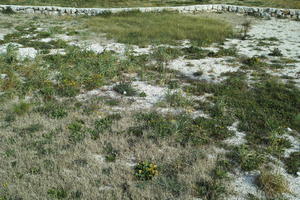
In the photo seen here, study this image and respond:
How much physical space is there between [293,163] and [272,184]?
109 centimetres

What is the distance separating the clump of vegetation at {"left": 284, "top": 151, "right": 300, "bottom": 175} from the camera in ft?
18.8

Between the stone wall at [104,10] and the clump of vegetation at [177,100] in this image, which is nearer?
the clump of vegetation at [177,100]

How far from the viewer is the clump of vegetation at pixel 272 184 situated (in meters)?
5.12

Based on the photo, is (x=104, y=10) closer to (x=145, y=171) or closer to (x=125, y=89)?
(x=125, y=89)

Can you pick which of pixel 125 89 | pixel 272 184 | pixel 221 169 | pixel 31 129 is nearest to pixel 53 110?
pixel 31 129

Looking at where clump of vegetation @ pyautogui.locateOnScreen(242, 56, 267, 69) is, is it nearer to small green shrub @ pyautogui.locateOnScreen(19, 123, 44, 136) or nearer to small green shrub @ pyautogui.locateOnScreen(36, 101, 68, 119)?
small green shrub @ pyautogui.locateOnScreen(36, 101, 68, 119)

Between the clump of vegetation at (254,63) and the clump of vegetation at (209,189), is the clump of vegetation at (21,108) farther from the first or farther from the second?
the clump of vegetation at (254,63)

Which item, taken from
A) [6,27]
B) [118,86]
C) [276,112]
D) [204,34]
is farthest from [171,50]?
[6,27]

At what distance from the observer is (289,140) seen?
6.80 metres

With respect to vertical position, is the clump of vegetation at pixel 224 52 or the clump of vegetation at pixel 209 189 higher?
the clump of vegetation at pixel 224 52

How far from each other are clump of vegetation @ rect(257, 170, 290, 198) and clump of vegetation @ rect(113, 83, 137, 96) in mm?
5328

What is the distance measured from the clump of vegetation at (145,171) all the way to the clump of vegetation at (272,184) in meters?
2.15

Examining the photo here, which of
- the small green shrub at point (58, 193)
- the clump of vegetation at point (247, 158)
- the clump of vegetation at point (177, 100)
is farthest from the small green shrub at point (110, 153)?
the clump of vegetation at point (177, 100)

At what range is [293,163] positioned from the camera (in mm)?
5930
